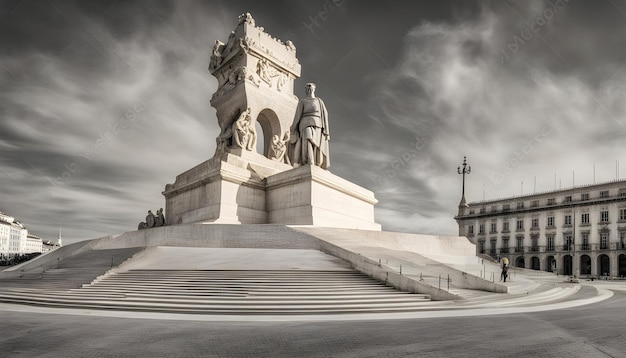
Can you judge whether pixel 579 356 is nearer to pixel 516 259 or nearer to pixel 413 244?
pixel 413 244

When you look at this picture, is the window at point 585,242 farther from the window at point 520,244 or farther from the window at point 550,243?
the window at point 520,244

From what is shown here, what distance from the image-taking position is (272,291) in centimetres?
1216

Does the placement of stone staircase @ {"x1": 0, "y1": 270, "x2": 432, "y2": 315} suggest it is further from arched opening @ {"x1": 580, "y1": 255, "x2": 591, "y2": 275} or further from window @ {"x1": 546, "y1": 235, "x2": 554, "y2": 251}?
window @ {"x1": 546, "y1": 235, "x2": 554, "y2": 251}

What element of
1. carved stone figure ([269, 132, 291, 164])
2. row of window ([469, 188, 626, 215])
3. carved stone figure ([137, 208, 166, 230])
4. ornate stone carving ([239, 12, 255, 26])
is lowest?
carved stone figure ([137, 208, 166, 230])

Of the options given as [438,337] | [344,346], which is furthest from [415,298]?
[344,346]

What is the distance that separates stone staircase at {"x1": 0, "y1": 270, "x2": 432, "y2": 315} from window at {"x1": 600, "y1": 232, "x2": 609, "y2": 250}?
49269mm

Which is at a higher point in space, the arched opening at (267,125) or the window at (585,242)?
the arched opening at (267,125)

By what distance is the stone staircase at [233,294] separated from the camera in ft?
36.2

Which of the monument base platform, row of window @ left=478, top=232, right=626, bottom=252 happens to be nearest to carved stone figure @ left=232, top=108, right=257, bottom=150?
the monument base platform

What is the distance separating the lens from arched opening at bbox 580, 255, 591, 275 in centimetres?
5412

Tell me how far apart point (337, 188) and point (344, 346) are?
18145mm

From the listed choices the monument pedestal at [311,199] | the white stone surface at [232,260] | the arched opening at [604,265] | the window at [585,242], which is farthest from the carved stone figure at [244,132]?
the arched opening at [604,265]

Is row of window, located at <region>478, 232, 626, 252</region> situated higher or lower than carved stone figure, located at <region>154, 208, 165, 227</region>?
lower

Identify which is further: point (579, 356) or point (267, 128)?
point (267, 128)
